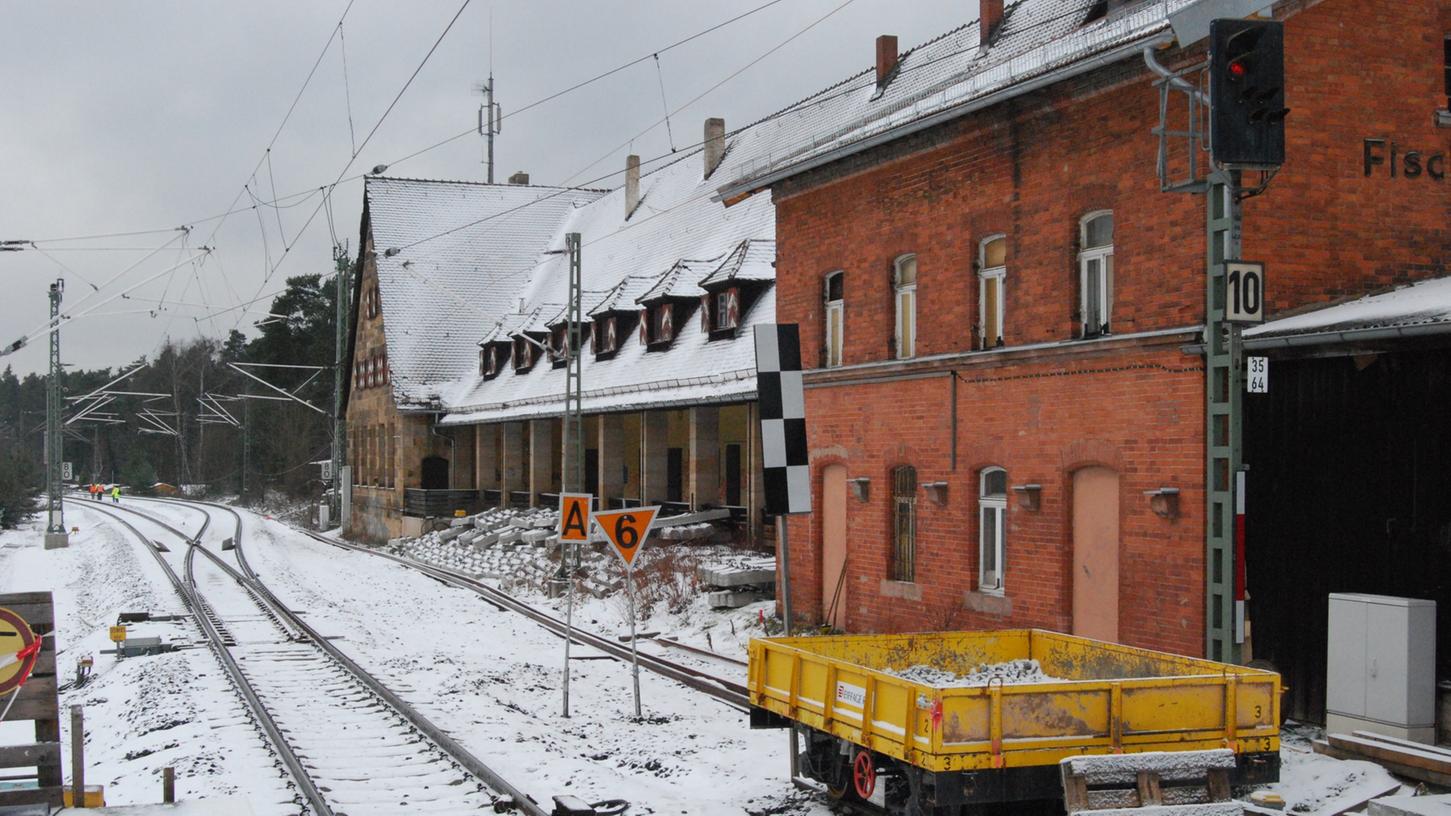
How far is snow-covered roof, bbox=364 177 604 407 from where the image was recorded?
4828 cm

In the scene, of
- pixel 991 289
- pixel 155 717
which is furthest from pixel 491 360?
pixel 155 717

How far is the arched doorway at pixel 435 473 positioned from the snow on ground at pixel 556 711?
66.4 ft

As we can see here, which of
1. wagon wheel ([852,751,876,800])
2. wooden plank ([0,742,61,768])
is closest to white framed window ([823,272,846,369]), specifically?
wagon wheel ([852,751,876,800])

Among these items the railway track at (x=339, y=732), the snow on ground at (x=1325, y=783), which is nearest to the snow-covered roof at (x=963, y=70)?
the snow on ground at (x=1325, y=783)

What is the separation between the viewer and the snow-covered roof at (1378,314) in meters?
10.9

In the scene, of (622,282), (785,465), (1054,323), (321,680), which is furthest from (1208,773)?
(622,282)

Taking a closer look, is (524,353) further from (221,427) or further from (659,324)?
(221,427)

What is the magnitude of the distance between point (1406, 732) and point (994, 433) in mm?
5939

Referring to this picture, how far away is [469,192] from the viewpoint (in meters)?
54.4

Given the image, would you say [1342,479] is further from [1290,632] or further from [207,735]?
[207,735]

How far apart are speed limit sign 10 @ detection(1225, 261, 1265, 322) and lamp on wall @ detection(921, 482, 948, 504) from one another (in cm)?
692

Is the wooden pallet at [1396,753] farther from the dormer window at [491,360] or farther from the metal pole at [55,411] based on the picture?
the metal pole at [55,411]

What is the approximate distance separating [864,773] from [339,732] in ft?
21.2

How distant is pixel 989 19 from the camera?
20.1 meters
